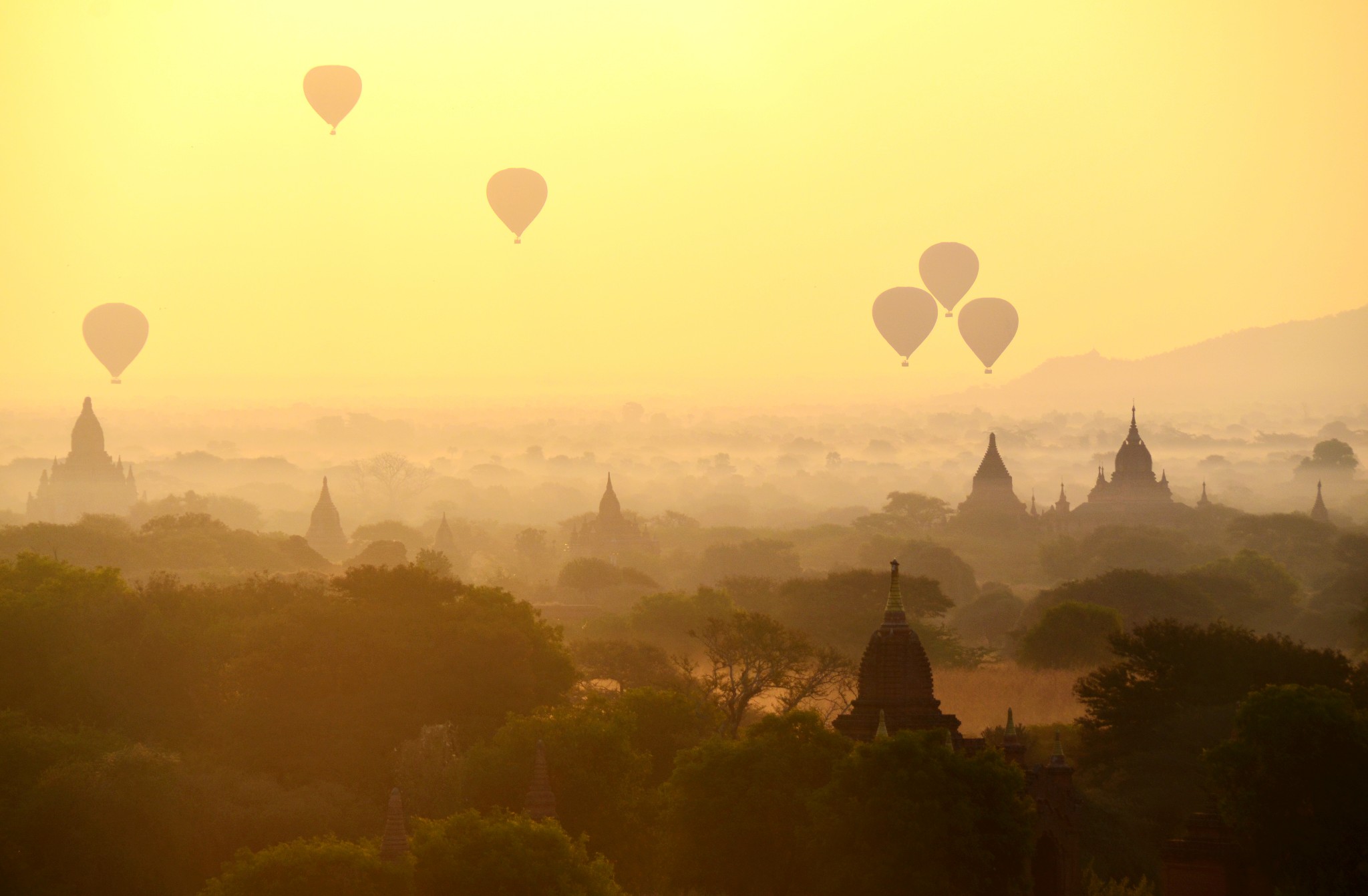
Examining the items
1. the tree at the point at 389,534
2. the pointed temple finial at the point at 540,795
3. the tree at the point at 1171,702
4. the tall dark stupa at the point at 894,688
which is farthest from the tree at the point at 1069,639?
the tree at the point at 389,534

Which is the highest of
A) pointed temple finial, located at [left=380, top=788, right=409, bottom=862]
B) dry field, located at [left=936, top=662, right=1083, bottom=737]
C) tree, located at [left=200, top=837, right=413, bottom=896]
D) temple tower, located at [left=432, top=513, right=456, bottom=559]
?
temple tower, located at [left=432, top=513, right=456, bottom=559]

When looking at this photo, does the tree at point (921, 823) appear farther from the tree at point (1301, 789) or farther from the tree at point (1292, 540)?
the tree at point (1292, 540)

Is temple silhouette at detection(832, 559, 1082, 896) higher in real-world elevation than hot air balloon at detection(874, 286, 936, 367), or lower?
lower

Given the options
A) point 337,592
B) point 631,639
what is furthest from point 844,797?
point 631,639

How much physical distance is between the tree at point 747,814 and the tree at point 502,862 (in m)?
4.38

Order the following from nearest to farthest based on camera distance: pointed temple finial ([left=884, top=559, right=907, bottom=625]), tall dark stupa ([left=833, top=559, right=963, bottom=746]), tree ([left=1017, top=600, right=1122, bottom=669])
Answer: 1. pointed temple finial ([left=884, top=559, right=907, bottom=625])
2. tall dark stupa ([left=833, top=559, right=963, bottom=746])
3. tree ([left=1017, top=600, right=1122, bottom=669])

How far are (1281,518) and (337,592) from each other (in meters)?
103

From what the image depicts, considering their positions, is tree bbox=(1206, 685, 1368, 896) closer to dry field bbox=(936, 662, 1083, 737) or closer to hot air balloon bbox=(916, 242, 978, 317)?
dry field bbox=(936, 662, 1083, 737)

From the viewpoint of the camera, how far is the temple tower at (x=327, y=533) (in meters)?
151

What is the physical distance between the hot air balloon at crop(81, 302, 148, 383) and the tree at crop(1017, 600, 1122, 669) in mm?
107339

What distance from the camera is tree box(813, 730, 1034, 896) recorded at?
115ft

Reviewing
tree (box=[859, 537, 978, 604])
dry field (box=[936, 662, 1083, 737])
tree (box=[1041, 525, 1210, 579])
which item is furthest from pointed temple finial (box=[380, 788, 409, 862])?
tree (box=[1041, 525, 1210, 579])

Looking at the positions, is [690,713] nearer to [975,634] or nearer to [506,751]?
Answer: [506,751]

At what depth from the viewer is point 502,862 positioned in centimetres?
3241
